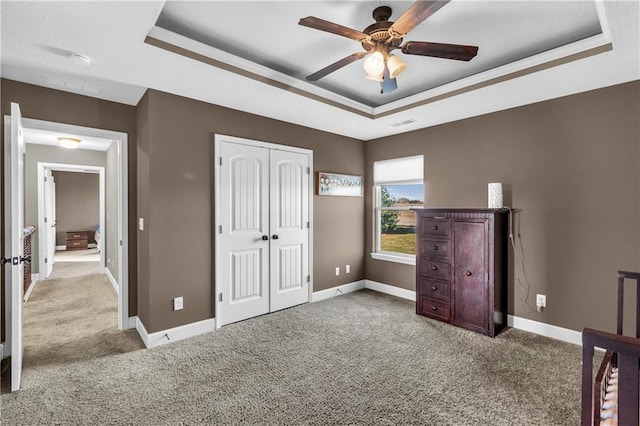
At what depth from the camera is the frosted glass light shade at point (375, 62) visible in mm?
1998

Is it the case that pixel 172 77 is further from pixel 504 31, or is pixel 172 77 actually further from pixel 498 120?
pixel 498 120

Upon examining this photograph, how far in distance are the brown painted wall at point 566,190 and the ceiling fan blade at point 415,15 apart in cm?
218

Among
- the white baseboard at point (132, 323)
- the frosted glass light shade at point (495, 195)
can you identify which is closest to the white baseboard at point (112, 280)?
the white baseboard at point (132, 323)

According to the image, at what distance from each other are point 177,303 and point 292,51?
2628 millimetres

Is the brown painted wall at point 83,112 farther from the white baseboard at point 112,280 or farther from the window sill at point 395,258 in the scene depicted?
the window sill at point 395,258

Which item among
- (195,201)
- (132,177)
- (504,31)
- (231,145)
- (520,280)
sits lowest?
(520,280)

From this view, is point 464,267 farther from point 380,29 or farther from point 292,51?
point 292,51

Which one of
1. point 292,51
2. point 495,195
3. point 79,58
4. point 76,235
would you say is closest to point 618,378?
point 495,195

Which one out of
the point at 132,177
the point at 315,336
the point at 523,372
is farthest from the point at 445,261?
the point at 132,177

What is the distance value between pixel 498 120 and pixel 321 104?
203 centimetres

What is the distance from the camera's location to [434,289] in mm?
3545

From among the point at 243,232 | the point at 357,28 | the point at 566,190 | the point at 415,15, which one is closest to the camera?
the point at 415,15

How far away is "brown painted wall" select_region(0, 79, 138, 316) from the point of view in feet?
8.83

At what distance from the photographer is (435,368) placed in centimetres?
248
